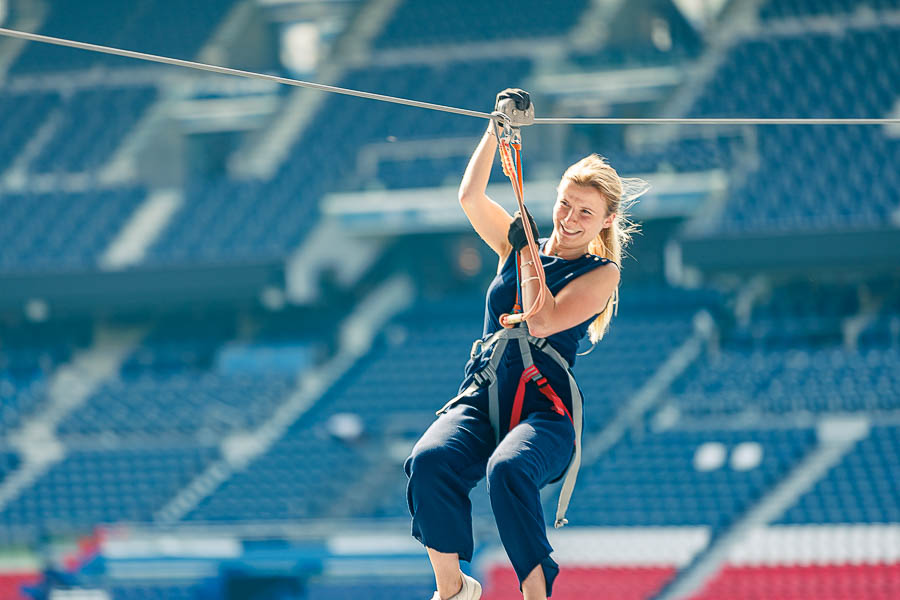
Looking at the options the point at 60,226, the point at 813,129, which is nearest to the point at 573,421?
the point at 813,129

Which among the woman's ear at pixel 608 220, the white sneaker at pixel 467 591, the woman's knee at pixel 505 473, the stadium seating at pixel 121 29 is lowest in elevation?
the white sneaker at pixel 467 591

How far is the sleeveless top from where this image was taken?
3.42 metres

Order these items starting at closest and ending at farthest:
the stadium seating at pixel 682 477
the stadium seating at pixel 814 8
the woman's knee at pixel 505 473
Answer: the woman's knee at pixel 505 473, the stadium seating at pixel 682 477, the stadium seating at pixel 814 8

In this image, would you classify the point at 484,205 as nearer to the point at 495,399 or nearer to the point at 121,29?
the point at 495,399

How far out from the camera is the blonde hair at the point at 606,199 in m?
3.32

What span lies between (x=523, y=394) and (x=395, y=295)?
12.8m

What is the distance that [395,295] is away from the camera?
16125 mm

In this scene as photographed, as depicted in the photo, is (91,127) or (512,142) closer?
(512,142)

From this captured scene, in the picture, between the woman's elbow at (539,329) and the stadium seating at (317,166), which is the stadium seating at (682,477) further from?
the woman's elbow at (539,329)

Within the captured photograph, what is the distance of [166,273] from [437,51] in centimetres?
515

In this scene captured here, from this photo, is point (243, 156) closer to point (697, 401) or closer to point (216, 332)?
point (216, 332)

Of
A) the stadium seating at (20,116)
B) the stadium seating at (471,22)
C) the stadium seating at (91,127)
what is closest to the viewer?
the stadium seating at (471,22)

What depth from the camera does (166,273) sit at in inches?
610

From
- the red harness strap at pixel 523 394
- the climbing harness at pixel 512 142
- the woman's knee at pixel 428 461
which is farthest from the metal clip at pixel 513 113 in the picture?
the woman's knee at pixel 428 461
